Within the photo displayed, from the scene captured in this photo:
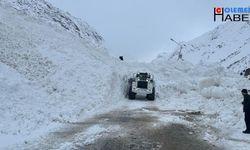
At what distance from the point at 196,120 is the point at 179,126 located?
251 centimetres

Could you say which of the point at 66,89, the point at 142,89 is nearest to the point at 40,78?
the point at 66,89

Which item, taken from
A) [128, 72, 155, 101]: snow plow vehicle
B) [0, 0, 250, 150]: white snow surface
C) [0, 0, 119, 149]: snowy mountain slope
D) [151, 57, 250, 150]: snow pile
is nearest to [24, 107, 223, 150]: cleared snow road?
[0, 0, 250, 150]: white snow surface

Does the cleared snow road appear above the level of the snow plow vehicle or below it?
below

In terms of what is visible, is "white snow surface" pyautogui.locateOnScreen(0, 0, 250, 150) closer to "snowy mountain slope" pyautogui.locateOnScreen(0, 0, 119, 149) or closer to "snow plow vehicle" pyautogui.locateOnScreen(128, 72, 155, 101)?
"snowy mountain slope" pyautogui.locateOnScreen(0, 0, 119, 149)

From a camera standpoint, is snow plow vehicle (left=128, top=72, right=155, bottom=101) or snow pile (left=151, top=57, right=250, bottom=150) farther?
snow plow vehicle (left=128, top=72, right=155, bottom=101)

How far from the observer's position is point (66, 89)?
2584cm

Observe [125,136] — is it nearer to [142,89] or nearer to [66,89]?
[66,89]

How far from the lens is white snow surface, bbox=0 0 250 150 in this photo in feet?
51.9

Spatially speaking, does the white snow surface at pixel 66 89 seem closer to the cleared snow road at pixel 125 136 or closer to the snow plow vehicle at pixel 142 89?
the cleared snow road at pixel 125 136

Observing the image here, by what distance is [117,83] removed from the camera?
34469mm

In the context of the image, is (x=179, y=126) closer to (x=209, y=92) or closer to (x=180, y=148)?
(x=180, y=148)

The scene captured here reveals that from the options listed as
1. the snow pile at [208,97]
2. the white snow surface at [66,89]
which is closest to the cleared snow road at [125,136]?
the white snow surface at [66,89]

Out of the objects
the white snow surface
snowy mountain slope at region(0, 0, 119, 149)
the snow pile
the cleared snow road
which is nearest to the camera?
the cleared snow road

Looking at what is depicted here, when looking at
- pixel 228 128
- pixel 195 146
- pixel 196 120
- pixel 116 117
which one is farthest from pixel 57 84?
pixel 195 146
